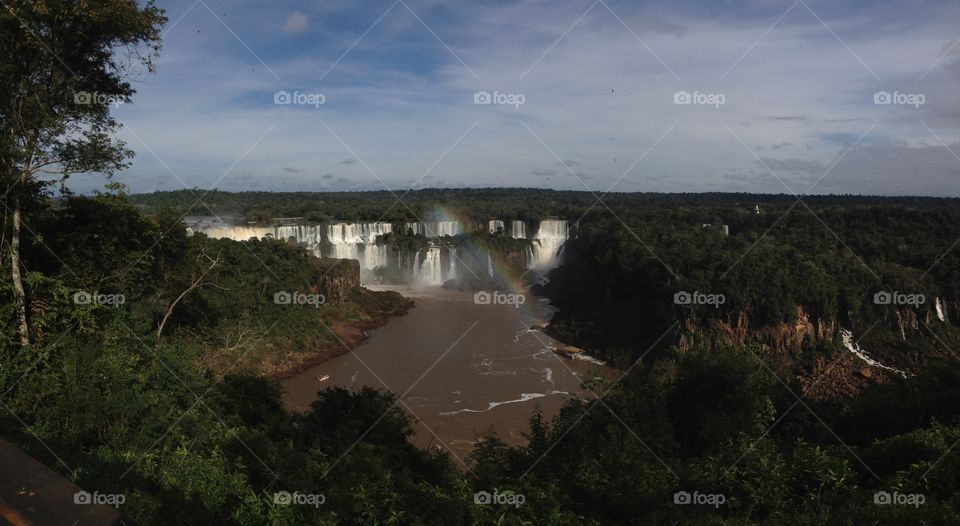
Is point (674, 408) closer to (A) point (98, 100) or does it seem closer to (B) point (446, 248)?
(A) point (98, 100)

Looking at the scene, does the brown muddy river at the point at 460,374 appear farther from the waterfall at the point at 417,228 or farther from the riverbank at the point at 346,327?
the waterfall at the point at 417,228

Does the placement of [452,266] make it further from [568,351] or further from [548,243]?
[568,351]

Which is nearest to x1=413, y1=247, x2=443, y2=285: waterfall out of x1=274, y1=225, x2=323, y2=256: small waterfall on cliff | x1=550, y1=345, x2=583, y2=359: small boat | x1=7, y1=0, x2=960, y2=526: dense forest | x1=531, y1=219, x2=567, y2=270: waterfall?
x1=274, y1=225, x2=323, y2=256: small waterfall on cliff

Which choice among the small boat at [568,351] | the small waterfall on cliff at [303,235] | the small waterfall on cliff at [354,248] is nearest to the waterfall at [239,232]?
the small waterfall on cliff at [303,235]

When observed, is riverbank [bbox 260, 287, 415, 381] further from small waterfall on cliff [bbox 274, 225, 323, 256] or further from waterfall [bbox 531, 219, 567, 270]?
waterfall [bbox 531, 219, 567, 270]

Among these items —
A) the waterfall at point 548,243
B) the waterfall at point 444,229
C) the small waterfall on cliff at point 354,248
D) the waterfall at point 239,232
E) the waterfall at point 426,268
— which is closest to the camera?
the waterfall at point 239,232

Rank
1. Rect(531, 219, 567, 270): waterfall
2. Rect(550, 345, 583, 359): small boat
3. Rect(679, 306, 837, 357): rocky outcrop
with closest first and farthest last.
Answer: Rect(679, 306, 837, 357): rocky outcrop → Rect(550, 345, 583, 359): small boat → Rect(531, 219, 567, 270): waterfall

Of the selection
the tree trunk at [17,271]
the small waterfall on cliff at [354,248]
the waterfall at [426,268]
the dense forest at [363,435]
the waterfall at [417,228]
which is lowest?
the dense forest at [363,435]
